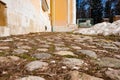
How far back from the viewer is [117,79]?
1.80m

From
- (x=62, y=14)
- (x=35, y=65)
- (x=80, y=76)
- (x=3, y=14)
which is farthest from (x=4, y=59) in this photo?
(x=62, y=14)

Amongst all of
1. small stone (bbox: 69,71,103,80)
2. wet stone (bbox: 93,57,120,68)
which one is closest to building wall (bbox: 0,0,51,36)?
wet stone (bbox: 93,57,120,68)

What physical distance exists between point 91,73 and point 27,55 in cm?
83

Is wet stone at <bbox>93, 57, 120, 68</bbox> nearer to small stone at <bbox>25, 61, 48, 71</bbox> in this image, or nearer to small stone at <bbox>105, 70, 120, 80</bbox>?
small stone at <bbox>105, 70, 120, 80</bbox>

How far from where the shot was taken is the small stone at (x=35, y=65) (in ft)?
6.65

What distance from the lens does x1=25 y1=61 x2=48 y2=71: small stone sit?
6.65 feet

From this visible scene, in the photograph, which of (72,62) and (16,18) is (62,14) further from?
(72,62)

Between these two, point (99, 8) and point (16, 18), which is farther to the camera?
point (99, 8)

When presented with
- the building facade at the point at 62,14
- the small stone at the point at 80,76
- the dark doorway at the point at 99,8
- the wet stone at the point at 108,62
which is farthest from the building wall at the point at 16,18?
the dark doorway at the point at 99,8

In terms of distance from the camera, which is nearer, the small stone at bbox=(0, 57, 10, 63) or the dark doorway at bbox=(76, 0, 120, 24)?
the small stone at bbox=(0, 57, 10, 63)

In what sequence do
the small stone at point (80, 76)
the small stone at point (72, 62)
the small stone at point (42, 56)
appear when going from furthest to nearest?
the small stone at point (42, 56)
the small stone at point (72, 62)
the small stone at point (80, 76)

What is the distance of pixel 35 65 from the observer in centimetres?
209

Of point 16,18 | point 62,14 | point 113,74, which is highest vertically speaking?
point 62,14

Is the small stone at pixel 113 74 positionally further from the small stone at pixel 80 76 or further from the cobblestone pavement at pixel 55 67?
the small stone at pixel 80 76
